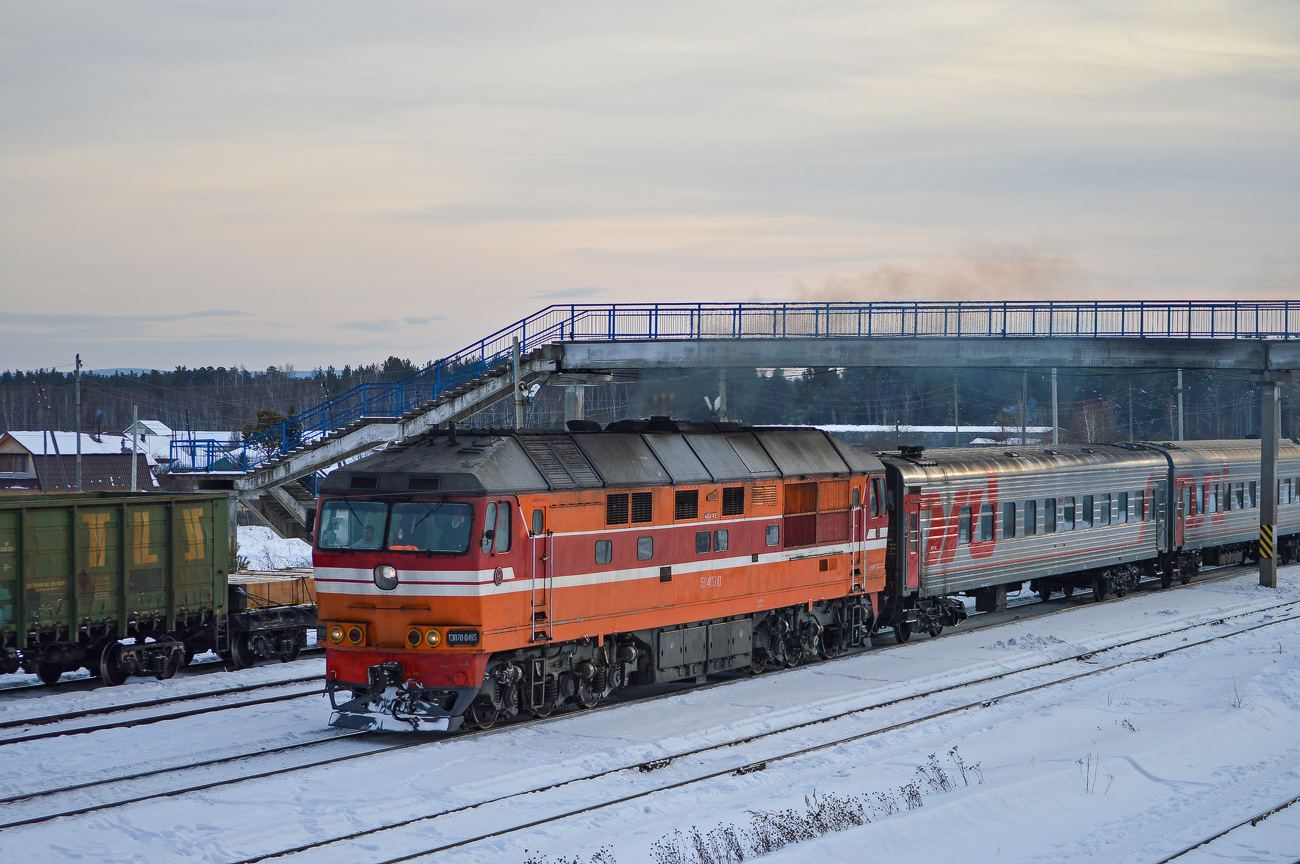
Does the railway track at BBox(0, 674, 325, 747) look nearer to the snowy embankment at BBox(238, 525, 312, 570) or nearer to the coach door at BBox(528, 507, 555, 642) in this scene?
the coach door at BBox(528, 507, 555, 642)

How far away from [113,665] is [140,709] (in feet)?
8.51

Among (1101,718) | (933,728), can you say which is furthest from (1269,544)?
(933,728)

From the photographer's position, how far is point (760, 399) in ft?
246

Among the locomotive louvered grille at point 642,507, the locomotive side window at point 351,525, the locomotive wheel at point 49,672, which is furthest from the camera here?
the locomotive wheel at point 49,672

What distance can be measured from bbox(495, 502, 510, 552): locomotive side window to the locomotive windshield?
45 centimetres

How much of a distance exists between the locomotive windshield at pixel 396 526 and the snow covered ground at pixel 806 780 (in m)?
2.67

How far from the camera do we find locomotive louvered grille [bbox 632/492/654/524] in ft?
60.7

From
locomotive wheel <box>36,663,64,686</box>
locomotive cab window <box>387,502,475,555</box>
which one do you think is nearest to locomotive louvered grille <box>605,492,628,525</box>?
locomotive cab window <box>387,502,475,555</box>

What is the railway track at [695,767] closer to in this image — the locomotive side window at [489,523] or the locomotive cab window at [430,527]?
the locomotive side window at [489,523]

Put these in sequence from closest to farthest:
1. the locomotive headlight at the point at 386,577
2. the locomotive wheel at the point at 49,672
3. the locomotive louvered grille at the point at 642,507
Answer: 1. the locomotive headlight at the point at 386,577
2. the locomotive louvered grille at the point at 642,507
3. the locomotive wheel at the point at 49,672

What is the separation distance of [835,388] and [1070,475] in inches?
2104

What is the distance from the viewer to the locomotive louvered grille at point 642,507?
1852cm

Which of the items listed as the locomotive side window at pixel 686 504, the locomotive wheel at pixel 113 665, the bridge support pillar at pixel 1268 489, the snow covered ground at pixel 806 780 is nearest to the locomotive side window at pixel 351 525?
the snow covered ground at pixel 806 780

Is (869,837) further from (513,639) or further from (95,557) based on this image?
(95,557)
